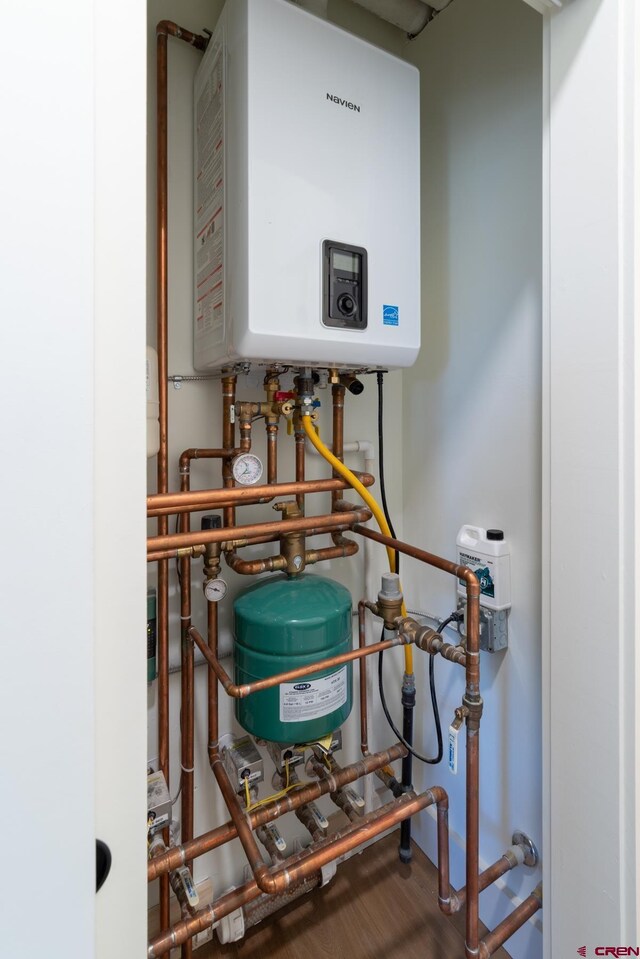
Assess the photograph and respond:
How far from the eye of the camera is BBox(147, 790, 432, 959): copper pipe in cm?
79

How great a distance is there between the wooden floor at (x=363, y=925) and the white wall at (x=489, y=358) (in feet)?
0.37

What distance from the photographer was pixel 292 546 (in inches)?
40.7

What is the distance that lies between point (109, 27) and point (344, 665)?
106 cm

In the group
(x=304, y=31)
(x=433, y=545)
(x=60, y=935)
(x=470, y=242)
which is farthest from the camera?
(x=433, y=545)

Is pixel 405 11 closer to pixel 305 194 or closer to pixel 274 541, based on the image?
pixel 305 194

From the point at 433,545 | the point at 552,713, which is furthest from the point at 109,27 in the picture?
the point at 433,545

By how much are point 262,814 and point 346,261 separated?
3.84 feet

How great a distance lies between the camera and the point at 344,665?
101cm

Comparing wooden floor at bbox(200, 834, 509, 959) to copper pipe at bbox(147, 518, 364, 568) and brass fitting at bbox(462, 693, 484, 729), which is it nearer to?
brass fitting at bbox(462, 693, 484, 729)

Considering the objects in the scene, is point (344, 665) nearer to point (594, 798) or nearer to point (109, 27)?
point (594, 798)

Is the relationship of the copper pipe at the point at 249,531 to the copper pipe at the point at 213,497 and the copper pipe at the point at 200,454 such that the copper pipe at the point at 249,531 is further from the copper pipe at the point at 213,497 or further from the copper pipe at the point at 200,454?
the copper pipe at the point at 200,454

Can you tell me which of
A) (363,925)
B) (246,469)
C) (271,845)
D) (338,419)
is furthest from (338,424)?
(363,925)

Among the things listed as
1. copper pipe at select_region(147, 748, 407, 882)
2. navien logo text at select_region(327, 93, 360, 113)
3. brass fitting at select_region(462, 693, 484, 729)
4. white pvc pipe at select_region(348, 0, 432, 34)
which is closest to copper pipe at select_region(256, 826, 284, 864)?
copper pipe at select_region(147, 748, 407, 882)

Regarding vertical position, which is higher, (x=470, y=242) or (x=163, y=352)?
(x=470, y=242)
